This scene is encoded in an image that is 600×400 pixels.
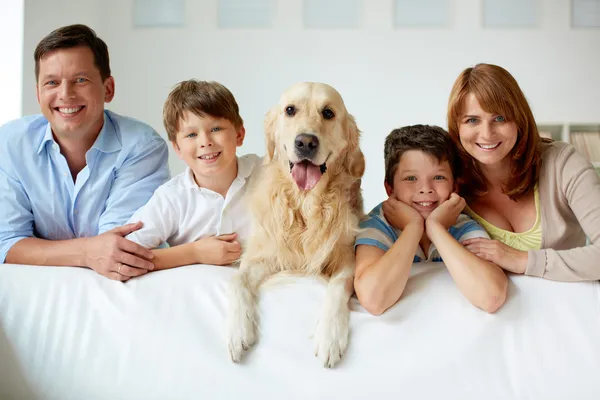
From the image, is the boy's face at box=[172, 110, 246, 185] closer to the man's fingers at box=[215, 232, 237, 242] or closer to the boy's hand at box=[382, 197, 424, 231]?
the man's fingers at box=[215, 232, 237, 242]

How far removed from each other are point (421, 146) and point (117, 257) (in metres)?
0.94

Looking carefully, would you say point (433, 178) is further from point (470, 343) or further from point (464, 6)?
point (464, 6)

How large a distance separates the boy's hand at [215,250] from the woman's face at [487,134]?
0.78m

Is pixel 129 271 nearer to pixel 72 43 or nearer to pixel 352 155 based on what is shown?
pixel 352 155

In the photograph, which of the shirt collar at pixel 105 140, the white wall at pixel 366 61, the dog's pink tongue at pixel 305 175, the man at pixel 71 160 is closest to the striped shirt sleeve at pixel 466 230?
the dog's pink tongue at pixel 305 175

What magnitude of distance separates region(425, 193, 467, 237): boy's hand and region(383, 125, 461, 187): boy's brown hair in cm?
16

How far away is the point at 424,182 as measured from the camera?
5.61 ft

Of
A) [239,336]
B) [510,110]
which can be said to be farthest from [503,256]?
[239,336]

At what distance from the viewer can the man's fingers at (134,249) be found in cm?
158

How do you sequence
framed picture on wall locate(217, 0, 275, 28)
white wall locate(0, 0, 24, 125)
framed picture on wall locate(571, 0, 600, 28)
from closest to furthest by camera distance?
white wall locate(0, 0, 24, 125), framed picture on wall locate(571, 0, 600, 28), framed picture on wall locate(217, 0, 275, 28)

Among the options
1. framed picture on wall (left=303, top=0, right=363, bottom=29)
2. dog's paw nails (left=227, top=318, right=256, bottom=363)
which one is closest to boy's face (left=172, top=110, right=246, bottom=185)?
dog's paw nails (left=227, top=318, right=256, bottom=363)

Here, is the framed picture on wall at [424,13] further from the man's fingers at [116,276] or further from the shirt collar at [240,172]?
the man's fingers at [116,276]

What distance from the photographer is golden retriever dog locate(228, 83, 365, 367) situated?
5.38 feet

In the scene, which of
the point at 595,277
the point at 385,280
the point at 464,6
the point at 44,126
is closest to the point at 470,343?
the point at 385,280
